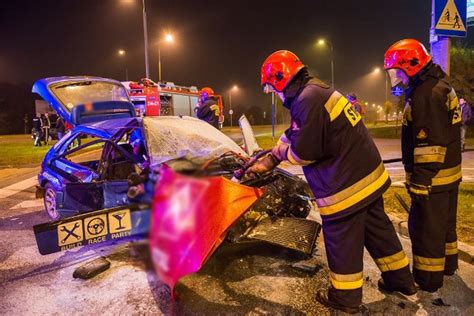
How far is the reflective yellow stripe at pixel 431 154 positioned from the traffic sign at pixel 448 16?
2.36 meters

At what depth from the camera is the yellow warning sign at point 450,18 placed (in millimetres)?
4695

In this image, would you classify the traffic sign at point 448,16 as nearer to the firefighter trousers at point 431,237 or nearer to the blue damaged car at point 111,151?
the firefighter trousers at point 431,237

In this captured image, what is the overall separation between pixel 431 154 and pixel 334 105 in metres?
0.93

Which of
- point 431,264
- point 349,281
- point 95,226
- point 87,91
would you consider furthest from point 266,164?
point 87,91

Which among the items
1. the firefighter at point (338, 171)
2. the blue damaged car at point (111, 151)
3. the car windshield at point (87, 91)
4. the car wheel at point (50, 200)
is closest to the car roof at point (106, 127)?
the blue damaged car at point (111, 151)

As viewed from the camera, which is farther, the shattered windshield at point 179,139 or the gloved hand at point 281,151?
the shattered windshield at point 179,139

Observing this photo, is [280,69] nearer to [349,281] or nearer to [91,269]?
[349,281]

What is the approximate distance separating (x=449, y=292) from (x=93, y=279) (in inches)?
118

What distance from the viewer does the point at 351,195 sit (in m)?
2.74

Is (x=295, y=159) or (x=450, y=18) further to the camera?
(x=450, y=18)

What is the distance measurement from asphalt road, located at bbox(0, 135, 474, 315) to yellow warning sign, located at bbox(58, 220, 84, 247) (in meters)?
0.51

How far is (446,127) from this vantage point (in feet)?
9.98

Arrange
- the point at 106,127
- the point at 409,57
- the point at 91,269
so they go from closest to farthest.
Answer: the point at 409,57 < the point at 91,269 < the point at 106,127

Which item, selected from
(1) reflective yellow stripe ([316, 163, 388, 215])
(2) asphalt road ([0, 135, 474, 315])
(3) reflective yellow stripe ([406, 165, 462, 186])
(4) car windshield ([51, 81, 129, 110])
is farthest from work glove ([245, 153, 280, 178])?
(4) car windshield ([51, 81, 129, 110])
